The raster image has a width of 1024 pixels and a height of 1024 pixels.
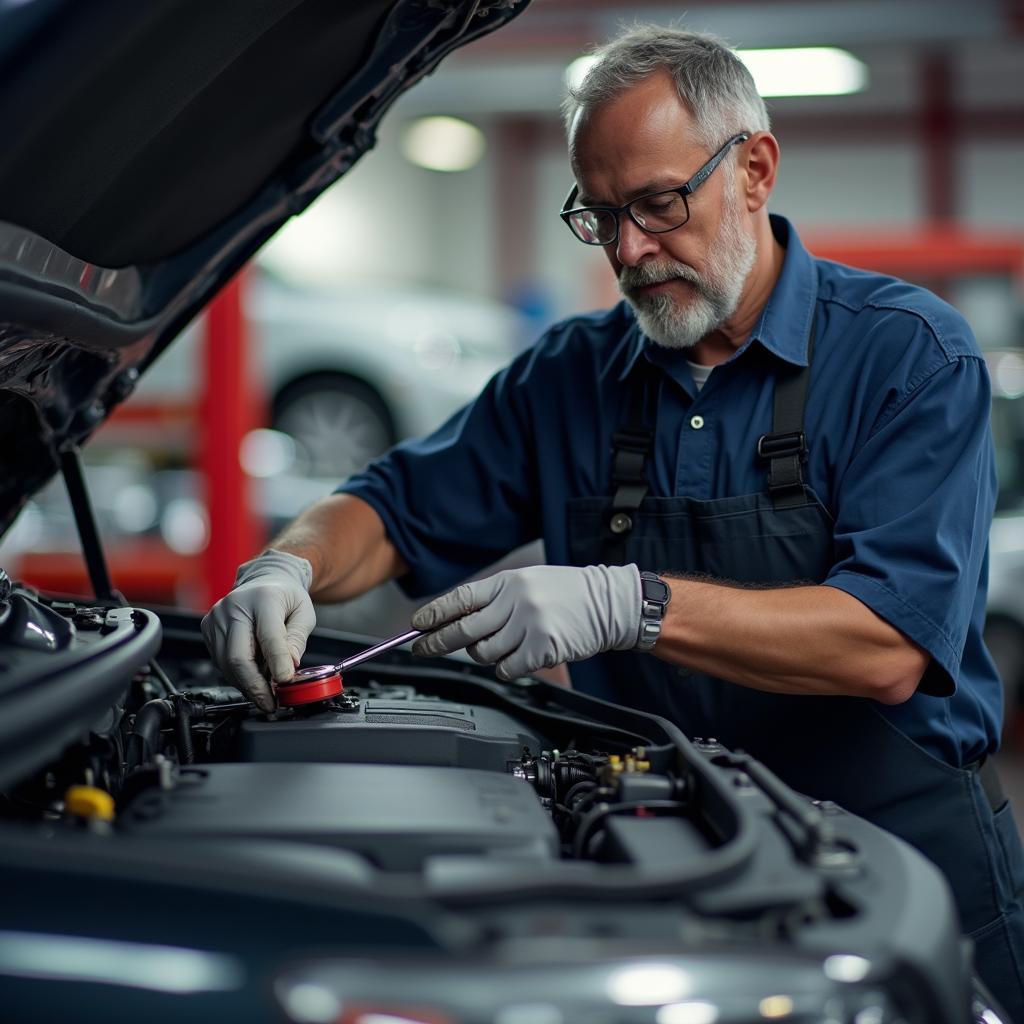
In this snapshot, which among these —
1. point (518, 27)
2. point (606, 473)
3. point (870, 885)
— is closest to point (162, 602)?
point (518, 27)

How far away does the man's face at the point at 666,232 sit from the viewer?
1.55 meters

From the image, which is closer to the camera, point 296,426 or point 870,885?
point 870,885

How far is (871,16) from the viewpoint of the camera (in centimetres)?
577

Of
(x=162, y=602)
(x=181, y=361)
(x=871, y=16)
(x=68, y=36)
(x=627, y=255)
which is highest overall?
(x=871, y=16)

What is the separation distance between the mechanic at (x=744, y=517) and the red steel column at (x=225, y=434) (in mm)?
2543

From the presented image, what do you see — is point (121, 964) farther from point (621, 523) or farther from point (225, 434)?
point (225, 434)

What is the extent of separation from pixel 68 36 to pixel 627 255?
79cm

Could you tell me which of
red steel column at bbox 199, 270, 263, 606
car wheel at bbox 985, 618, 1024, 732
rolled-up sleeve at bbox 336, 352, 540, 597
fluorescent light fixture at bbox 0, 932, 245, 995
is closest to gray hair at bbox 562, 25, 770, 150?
rolled-up sleeve at bbox 336, 352, 540, 597

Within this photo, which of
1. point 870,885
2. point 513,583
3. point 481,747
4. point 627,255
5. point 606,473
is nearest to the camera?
point 870,885

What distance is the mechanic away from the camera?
1.40m

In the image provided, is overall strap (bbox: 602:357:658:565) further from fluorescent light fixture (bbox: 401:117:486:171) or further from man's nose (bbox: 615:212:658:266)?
fluorescent light fixture (bbox: 401:117:486:171)

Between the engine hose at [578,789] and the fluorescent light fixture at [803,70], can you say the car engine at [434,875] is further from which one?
the fluorescent light fixture at [803,70]

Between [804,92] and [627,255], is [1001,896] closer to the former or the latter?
[627,255]

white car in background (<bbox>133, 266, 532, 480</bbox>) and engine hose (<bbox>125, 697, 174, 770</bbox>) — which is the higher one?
engine hose (<bbox>125, 697, 174, 770</bbox>)
